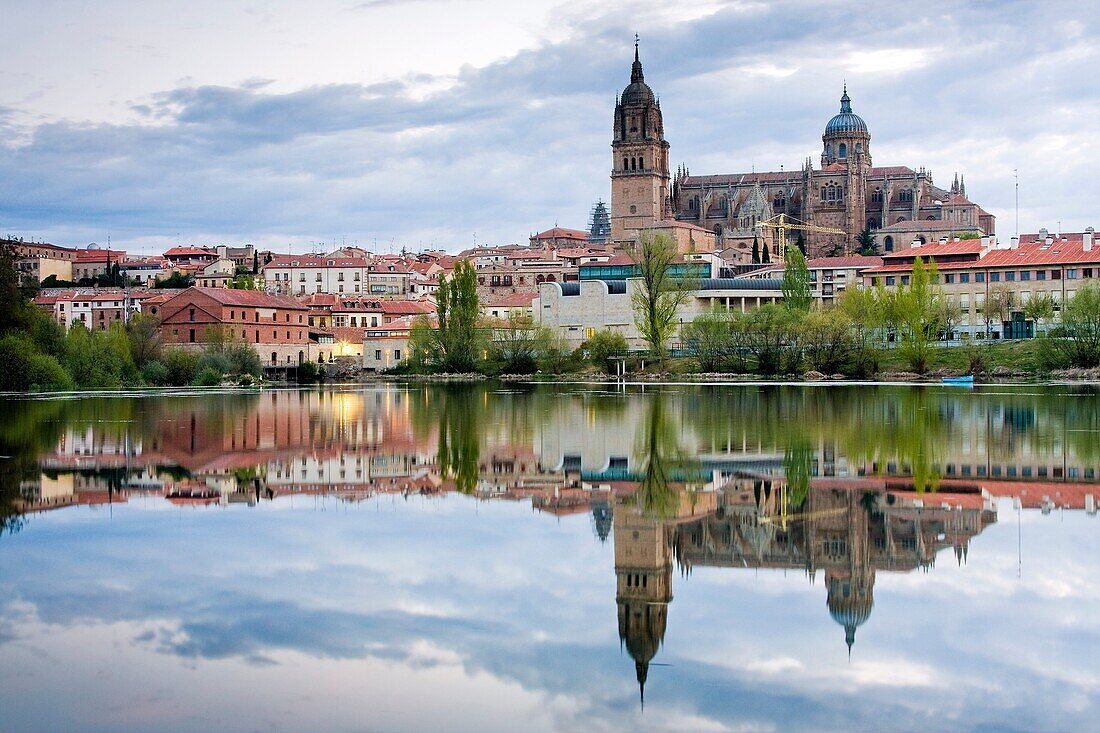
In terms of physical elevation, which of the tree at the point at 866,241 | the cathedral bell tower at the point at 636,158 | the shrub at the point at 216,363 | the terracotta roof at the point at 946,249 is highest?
the cathedral bell tower at the point at 636,158

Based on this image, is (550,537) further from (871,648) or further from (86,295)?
(86,295)

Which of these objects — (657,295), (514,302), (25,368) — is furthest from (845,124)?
(25,368)

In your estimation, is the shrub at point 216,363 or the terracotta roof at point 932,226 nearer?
the shrub at point 216,363

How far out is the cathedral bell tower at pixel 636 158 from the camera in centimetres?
11025

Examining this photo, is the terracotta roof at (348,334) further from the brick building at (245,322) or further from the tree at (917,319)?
the tree at (917,319)

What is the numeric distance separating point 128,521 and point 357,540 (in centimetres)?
283

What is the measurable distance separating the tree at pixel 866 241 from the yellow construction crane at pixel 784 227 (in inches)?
46.8

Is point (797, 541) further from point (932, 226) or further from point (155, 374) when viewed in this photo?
point (932, 226)

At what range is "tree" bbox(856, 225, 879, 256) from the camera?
108 m

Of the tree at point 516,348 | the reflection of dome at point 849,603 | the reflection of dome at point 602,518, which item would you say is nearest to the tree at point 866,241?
the tree at point 516,348

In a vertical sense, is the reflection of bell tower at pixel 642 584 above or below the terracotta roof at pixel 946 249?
below

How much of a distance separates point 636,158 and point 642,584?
336 feet

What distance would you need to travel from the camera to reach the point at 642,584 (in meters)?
10.5

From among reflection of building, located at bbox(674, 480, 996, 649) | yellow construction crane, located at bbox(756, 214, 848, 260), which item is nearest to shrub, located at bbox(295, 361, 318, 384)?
yellow construction crane, located at bbox(756, 214, 848, 260)
